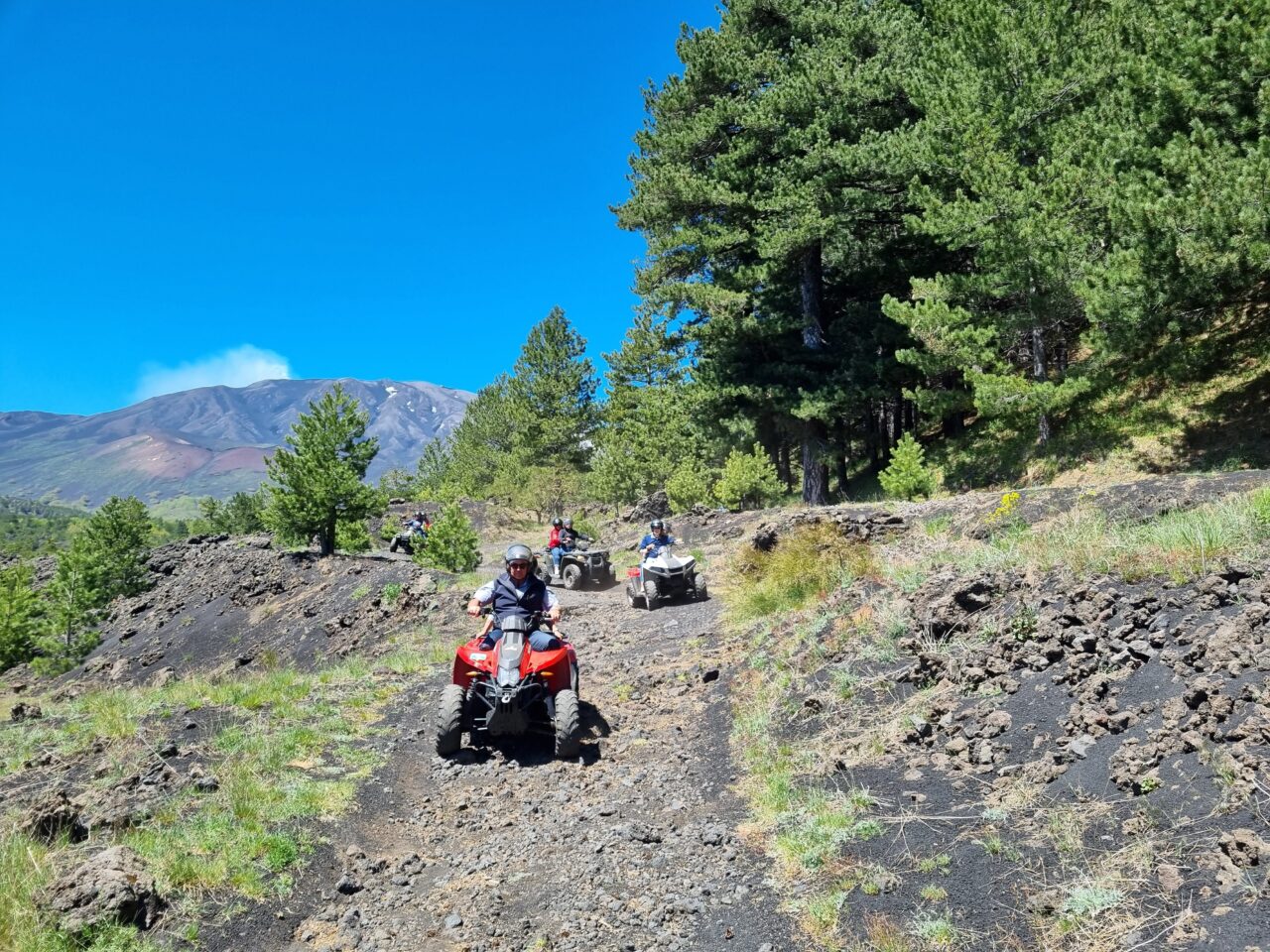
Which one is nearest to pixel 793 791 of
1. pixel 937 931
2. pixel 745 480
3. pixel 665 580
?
pixel 937 931

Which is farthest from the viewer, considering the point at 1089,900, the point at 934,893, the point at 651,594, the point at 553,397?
the point at 553,397

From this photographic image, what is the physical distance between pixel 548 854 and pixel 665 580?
A: 29.3ft

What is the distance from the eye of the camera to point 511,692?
683 centimetres

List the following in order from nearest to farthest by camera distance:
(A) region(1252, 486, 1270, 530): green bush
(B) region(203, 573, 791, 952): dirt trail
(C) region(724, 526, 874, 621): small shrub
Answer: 1. (B) region(203, 573, 791, 952): dirt trail
2. (A) region(1252, 486, 1270, 530): green bush
3. (C) region(724, 526, 874, 621): small shrub

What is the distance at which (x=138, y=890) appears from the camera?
13.9 ft

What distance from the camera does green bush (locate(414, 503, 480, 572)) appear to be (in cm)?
2356

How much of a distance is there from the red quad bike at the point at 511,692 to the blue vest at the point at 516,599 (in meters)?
0.15

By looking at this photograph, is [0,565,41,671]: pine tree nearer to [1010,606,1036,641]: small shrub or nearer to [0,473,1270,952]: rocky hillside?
[0,473,1270,952]: rocky hillside

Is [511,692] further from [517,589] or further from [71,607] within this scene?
[71,607]

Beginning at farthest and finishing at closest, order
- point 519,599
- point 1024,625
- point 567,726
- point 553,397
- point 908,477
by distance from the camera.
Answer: point 553,397 < point 908,477 < point 519,599 < point 567,726 < point 1024,625

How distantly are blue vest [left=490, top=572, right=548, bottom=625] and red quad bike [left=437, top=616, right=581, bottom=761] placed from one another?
15 cm

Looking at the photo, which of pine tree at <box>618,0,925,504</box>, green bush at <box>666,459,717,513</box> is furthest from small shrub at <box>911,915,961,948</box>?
green bush at <box>666,459,717,513</box>

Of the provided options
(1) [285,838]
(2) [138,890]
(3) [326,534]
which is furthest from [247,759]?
(3) [326,534]

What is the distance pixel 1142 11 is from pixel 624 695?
18248mm
